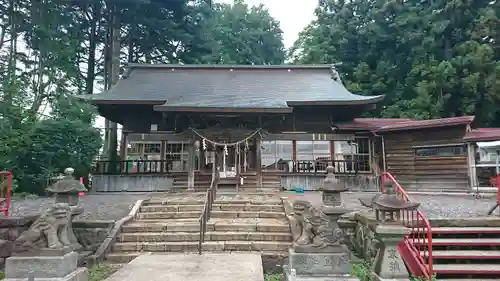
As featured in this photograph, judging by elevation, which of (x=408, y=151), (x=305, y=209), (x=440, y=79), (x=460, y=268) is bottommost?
(x=460, y=268)

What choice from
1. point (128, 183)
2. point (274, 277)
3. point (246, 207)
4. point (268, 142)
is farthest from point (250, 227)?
point (128, 183)

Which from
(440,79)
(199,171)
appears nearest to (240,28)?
(440,79)

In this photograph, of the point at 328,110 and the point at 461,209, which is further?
the point at 328,110

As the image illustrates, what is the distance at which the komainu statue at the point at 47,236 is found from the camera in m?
4.58

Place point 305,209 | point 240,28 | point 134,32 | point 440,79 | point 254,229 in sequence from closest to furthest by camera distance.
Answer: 1. point 305,209
2. point 254,229
3. point 440,79
4. point 134,32
5. point 240,28

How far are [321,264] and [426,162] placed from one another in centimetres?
1121

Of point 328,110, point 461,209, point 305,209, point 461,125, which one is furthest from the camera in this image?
point 328,110

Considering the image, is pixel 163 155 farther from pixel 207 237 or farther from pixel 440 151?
pixel 440 151

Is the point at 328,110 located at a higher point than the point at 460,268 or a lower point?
higher

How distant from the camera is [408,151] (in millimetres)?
13938

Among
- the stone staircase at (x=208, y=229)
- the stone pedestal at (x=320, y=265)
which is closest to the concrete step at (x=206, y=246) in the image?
the stone staircase at (x=208, y=229)

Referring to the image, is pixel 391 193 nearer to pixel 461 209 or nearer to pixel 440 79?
pixel 461 209

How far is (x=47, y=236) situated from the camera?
4.70 meters

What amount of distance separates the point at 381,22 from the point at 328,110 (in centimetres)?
1407
